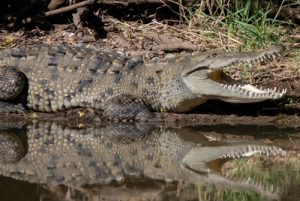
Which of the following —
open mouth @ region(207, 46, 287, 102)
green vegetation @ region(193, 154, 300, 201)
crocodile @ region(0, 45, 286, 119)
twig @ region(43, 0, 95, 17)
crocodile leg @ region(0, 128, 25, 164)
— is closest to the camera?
green vegetation @ region(193, 154, 300, 201)

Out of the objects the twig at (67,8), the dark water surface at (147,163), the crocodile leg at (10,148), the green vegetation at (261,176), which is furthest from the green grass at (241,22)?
the green vegetation at (261,176)

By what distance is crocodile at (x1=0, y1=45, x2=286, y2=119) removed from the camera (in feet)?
22.8

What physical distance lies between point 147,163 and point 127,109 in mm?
1946

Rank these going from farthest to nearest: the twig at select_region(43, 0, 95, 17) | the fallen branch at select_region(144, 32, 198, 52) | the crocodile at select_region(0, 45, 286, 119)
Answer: the twig at select_region(43, 0, 95, 17)
the fallen branch at select_region(144, 32, 198, 52)
the crocodile at select_region(0, 45, 286, 119)

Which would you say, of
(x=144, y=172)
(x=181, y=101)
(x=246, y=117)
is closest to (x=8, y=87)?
(x=181, y=101)

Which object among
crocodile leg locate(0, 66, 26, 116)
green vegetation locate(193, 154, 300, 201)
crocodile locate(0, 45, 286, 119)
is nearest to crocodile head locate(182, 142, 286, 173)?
green vegetation locate(193, 154, 300, 201)

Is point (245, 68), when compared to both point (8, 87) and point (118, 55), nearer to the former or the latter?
point (118, 55)

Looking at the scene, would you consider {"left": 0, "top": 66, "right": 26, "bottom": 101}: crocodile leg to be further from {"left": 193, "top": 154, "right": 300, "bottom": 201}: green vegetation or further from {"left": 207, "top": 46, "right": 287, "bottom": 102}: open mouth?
{"left": 193, "top": 154, "right": 300, "bottom": 201}: green vegetation

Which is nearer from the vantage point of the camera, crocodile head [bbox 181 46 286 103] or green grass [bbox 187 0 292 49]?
crocodile head [bbox 181 46 286 103]

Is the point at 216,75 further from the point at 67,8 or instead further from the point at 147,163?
the point at 67,8

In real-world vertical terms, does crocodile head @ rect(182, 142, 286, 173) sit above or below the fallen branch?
above

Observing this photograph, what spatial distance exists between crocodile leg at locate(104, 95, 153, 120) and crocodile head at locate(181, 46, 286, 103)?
50cm

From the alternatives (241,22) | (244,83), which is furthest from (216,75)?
(241,22)

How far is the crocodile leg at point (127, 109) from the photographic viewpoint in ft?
22.8
